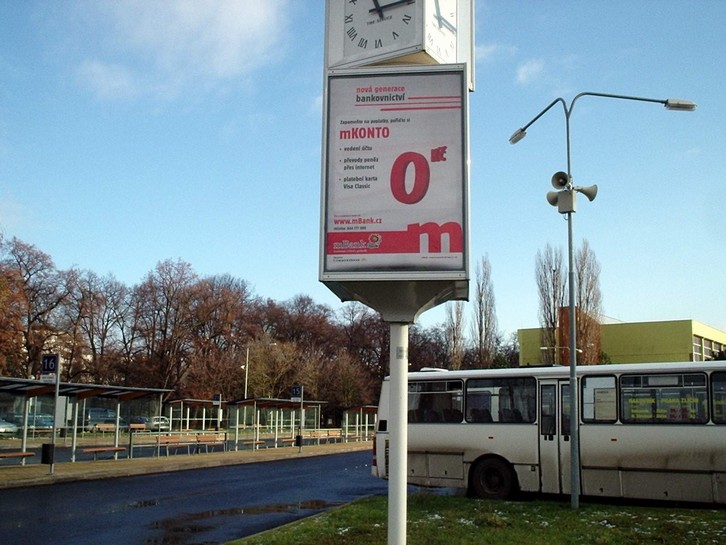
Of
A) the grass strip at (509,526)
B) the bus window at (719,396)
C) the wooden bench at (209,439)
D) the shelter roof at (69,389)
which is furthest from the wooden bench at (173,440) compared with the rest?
the bus window at (719,396)

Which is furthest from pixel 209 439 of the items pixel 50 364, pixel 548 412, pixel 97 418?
pixel 548 412

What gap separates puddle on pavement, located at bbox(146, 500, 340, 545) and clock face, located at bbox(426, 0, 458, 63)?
7843 millimetres

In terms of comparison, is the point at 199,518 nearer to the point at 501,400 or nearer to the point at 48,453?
the point at 501,400

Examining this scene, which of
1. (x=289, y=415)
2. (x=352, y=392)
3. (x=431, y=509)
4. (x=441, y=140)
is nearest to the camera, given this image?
(x=441, y=140)

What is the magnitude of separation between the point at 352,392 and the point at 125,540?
58046mm

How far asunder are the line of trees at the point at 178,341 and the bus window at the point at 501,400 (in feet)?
144

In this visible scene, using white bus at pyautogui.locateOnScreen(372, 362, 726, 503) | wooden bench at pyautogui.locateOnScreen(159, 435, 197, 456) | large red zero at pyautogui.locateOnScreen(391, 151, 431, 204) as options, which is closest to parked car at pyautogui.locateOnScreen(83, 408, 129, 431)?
wooden bench at pyautogui.locateOnScreen(159, 435, 197, 456)

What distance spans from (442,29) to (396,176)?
4.94 ft

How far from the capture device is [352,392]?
69.1m

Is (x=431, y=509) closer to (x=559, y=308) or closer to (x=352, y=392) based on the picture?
(x=559, y=308)

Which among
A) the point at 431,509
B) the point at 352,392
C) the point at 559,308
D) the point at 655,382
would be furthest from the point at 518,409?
the point at 352,392

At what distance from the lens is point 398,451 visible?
684cm

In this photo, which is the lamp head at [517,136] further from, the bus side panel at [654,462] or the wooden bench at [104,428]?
the wooden bench at [104,428]

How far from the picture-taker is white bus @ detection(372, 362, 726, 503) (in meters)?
14.4
